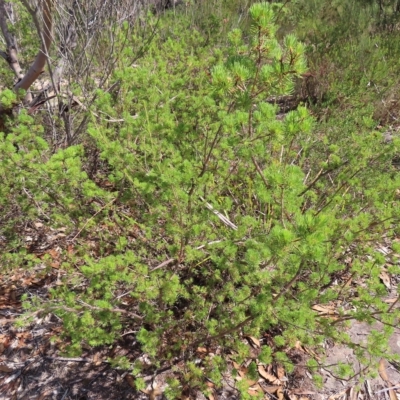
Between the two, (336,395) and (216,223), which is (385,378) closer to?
(336,395)

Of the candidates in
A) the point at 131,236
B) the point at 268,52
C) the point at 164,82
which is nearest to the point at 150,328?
the point at 131,236

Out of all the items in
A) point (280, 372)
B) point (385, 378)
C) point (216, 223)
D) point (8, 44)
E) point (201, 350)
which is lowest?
point (385, 378)

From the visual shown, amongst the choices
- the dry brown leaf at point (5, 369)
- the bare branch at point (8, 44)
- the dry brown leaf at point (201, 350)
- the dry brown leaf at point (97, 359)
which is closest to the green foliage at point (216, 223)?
the dry brown leaf at point (201, 350)

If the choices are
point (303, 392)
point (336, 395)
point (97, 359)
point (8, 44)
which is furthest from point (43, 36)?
point (336, 395)

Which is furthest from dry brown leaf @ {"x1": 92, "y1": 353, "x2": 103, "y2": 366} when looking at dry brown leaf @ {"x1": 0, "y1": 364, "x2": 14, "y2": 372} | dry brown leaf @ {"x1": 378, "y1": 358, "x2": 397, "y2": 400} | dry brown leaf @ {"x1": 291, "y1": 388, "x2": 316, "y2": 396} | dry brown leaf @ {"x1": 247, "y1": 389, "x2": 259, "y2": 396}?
dry brown leaf @ {"x1": 378, "y1": 358, "x2": 397, "y2": 400}

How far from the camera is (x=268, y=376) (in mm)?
2408

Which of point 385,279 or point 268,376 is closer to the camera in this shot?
point 268,376

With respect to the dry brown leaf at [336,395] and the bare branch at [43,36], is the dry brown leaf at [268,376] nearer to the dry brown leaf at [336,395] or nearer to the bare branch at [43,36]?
the dry brown leaf at [336,395]

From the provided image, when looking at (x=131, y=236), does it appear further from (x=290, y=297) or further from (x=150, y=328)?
(x=290, y=297)

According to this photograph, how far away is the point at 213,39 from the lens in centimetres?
480

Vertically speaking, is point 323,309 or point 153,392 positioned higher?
point 153,392

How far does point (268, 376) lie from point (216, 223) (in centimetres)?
105

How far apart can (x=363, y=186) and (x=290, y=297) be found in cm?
108

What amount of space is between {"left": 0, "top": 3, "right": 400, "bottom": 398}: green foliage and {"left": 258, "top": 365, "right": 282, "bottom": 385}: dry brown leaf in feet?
0.59
